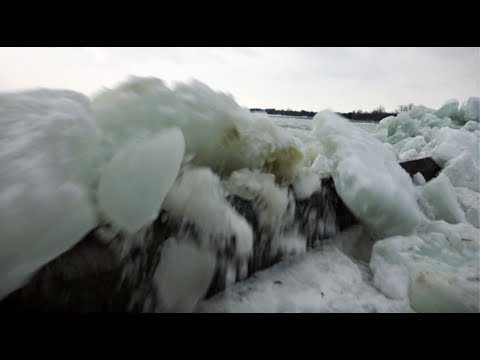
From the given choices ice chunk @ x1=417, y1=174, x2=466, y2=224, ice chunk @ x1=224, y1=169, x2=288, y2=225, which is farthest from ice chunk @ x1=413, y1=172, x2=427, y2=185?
ice chunk @ x1=224, y1=169, x2=288, y2=225

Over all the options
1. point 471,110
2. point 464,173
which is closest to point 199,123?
point 464,173

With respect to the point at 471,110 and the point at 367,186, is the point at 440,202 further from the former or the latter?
the point at 471,110

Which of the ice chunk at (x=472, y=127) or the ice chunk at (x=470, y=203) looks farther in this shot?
the ice chunk at (x=472, y=127)

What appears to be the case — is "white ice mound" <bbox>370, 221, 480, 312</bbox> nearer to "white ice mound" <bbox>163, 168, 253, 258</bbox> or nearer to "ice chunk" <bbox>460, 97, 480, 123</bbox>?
"white ice mound" <bbox>163, 168, 253, 258</bbox>

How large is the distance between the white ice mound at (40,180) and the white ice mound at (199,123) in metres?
0.08

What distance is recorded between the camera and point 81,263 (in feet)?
1.91

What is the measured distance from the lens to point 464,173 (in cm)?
200

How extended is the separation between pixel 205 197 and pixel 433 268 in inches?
33.4

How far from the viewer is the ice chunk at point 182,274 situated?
0.70 m

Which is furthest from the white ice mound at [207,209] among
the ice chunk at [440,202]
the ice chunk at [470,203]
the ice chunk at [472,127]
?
the ice chunk at [472,127]

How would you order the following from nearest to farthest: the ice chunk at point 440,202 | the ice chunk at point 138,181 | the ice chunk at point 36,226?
the ice chunk at point 36,226 < the ice chunk at point 138,181 < the ice chunk at point 440,202

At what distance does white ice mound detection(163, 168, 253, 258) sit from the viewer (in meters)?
0.76

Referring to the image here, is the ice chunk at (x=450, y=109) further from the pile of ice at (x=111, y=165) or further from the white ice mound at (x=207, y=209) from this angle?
the white ice mound at (x=207, y=209)

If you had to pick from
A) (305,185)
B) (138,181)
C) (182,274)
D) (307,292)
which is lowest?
(307,292)
